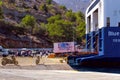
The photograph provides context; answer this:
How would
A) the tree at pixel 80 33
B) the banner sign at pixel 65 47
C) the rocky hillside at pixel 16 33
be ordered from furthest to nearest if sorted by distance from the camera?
the tree at pixel 80 33
the rocky hillside at pixel 16 33
the banner sign at pixel 65 47

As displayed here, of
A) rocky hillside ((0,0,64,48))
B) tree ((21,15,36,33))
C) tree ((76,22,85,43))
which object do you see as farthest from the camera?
tree ((21,15,36,33))

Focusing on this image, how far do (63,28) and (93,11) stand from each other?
210 ft

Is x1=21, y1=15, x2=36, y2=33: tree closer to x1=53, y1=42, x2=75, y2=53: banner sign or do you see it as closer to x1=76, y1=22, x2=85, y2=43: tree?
x1=76, y1=22, x2=85, y2=43: tree

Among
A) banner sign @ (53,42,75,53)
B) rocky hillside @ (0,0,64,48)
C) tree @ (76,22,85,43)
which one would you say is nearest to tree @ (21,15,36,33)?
rocky hillside @ (0,0,64,48)

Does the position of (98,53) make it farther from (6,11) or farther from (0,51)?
(6,11)

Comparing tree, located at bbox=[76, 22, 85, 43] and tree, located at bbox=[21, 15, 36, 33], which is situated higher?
tree, located at bbox=[21, 15, 36, 33]

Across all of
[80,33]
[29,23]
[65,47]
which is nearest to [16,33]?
[29,23]

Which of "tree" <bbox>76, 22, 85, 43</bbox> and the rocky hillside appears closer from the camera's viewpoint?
the rocky hillside

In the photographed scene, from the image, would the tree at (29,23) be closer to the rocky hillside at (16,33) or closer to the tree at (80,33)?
the rocky hillside at (16,33)

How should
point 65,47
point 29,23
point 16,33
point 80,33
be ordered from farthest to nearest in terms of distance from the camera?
point 29,23
point 80,33
point 16,33
point 65,47

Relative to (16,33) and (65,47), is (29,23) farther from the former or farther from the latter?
(65,47)

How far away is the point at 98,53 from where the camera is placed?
32.6 meters

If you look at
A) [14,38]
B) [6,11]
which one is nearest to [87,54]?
[14,38]

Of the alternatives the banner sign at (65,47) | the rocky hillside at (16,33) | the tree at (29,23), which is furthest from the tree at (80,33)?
the banner sign at (65,47)
